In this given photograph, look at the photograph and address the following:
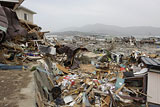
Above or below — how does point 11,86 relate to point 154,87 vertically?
above

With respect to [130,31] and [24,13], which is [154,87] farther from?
[130,31]

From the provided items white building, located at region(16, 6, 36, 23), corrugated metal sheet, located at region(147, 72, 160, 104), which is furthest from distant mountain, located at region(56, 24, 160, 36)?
corrugated metal sheet, located at region(147, 72, 160, 104)

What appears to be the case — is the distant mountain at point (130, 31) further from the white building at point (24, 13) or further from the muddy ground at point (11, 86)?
the muddy ground at point (11, 86)

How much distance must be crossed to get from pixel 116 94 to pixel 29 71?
443 centimetres

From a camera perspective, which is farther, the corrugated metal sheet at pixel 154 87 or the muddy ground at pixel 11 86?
the corrugated metal sheet at pixel 154 87

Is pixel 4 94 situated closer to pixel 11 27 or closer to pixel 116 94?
pixel 116 94

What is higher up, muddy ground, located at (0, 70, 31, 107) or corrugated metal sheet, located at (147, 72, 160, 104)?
muddy ground, located at (0, 70, 31, 107)

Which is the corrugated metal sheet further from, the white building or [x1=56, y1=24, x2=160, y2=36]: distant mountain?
[x1=56, y1=24, x2=160, y2=36]: distant mountain

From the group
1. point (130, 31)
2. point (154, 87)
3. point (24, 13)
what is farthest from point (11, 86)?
point (130, 31)

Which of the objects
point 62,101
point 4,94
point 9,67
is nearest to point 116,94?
point 62,101

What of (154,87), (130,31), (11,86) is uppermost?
(130,31)

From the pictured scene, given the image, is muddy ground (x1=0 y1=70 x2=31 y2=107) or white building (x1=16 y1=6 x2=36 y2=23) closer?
muddy ground (x1=0 y1=70 x2=31 y2=107)

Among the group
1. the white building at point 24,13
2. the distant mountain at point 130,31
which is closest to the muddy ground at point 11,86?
the white building at point 24,13

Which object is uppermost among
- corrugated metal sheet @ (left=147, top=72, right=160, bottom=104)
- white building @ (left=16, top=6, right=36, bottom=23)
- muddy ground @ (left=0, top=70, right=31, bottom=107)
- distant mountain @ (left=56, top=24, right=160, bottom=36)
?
distant mountain @ (left=56, top=24, right=160, bottom=36)
